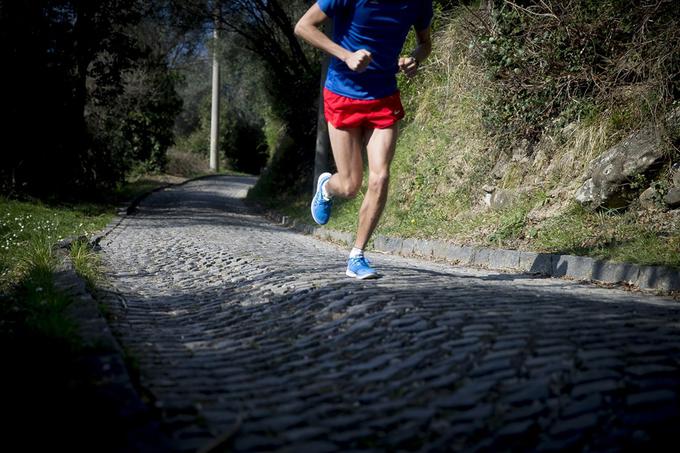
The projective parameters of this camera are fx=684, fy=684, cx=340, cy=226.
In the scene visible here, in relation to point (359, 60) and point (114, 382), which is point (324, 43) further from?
point (114, 382)

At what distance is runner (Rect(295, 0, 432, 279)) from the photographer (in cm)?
487

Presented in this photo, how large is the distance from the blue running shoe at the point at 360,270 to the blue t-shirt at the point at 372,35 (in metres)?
1.26

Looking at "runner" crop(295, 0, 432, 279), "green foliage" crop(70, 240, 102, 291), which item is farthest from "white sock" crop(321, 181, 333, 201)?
"green foliage" crop(70, 240, 102, 291)

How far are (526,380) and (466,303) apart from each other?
4.78 ft

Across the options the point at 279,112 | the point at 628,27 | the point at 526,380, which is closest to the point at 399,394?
the point at 526,380

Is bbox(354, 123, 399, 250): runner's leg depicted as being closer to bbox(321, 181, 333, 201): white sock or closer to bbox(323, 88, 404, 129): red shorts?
bbox(323, 88, 404, 129): red shorts

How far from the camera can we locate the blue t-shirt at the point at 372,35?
4.85 meters

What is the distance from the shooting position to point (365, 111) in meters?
5.02

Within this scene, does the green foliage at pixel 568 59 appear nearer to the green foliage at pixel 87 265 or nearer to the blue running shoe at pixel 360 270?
the blue running shoe at pixel 360 270

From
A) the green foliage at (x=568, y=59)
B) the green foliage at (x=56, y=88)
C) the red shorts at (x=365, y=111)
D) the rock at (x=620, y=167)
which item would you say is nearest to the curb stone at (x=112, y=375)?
the red shorts at (x=365, y=111)

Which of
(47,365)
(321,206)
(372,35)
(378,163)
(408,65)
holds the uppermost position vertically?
(372,35)

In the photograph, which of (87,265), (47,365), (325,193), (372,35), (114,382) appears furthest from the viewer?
(87,265)

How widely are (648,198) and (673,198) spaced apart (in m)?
0.31

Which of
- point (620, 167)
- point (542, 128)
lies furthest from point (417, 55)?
point (542, 128)
